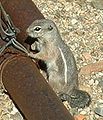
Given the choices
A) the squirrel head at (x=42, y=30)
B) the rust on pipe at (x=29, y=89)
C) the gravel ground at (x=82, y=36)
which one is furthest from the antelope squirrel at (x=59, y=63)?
the rust on pipe at (x=29, y=89)

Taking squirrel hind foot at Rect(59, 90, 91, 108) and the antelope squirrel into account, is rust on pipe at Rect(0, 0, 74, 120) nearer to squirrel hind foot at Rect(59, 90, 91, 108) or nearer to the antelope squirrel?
the antelope squirrel

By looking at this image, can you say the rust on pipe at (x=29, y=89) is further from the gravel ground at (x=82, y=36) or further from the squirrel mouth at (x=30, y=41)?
the gravel ground at (x=82, y=36)

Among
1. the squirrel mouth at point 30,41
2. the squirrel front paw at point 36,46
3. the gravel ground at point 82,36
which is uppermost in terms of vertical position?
the squirrel mouth at point 30,41

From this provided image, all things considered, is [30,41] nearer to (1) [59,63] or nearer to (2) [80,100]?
(1) [59,63]

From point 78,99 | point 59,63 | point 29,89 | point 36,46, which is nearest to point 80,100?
point 78,99

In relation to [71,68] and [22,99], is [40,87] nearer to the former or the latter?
[22,99]

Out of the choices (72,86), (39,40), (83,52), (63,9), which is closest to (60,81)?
(72,86)

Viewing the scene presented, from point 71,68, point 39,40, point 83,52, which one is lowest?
point 83,52
